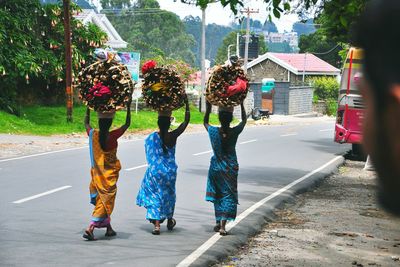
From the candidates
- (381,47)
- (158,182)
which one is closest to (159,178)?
(158,182)

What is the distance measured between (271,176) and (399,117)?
15.8 metres

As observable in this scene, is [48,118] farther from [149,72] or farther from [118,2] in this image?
[118,2]

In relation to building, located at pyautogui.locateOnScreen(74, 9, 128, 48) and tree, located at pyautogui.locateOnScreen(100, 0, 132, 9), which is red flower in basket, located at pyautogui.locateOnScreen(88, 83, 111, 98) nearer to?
building, located at pyautogui.locateOnScreen(74, 9, 128, 48)

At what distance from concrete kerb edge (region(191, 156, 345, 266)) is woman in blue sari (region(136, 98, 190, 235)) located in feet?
2.68

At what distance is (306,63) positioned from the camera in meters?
78.2

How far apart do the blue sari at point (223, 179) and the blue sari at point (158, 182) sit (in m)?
0.48

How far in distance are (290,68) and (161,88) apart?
226ft

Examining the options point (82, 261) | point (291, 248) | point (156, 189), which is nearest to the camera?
point (82, 261)

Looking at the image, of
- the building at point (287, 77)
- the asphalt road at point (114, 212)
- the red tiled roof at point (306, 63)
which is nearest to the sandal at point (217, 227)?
the asphalt road at point (114, 212)

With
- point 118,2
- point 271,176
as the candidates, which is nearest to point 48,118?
point 271,176

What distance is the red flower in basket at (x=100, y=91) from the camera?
8.62 meters

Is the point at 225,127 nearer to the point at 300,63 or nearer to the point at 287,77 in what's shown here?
the point at 287,77

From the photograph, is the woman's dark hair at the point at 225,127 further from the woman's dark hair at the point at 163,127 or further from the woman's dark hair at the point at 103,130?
the woman's dark hair at the point at 103,130

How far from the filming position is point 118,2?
124188 millimetres
